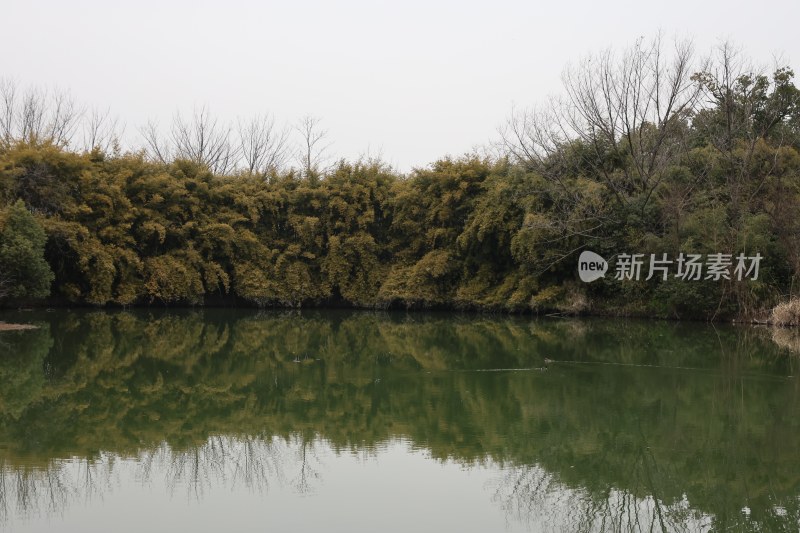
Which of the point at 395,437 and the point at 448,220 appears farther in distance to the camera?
the point at 448,220

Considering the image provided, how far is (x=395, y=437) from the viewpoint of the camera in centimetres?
764

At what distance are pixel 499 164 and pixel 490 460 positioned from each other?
17.3 metres

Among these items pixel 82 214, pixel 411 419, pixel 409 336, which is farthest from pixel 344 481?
pixel 82 214

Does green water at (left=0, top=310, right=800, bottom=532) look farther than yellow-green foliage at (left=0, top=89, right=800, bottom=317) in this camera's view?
No

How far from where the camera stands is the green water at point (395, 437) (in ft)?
18.1

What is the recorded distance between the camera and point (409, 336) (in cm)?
1669

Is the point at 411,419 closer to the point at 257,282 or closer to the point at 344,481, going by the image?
the point at 344,481

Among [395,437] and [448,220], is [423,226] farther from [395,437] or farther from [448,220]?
[395,437]

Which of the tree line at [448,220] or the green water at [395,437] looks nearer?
the green water at [395,437]

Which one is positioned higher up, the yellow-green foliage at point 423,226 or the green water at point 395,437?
the yellow-green foliage at point 423,226

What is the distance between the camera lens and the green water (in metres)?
5.52

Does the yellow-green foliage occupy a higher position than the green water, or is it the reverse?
the yellow-green foliage

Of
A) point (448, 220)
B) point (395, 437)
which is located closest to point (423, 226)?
point (448, 220)

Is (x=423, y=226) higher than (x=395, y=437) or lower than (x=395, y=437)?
higher
